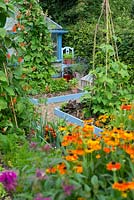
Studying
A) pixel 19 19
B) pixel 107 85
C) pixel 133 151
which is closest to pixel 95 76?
pixel 107 85

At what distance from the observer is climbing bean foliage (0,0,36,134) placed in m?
3.59

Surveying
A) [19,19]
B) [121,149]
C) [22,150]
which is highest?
[19,19]

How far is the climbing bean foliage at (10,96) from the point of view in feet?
11.8

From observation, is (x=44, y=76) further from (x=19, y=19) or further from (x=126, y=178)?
(x=126, y=178)

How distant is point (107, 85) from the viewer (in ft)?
15.9

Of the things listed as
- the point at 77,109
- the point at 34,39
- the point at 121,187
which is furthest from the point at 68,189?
the point at 34,39

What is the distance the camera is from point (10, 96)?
146 inches

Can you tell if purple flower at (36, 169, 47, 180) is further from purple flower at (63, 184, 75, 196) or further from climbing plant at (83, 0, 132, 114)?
climbing plant at (83, 0, 132, 114)

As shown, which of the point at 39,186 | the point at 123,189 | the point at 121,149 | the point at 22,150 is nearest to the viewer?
the point at 123,189

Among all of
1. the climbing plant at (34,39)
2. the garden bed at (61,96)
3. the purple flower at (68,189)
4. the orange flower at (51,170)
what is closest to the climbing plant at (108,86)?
the garden bed at (61,96)

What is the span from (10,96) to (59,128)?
2.94 feet

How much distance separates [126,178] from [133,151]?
139 mm

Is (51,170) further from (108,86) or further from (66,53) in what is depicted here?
(66,53)

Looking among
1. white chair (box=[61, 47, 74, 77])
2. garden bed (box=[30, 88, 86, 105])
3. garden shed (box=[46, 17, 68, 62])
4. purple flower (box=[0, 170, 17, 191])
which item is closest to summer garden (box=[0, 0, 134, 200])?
purple flower (box=[0, 170, 17, 191])
